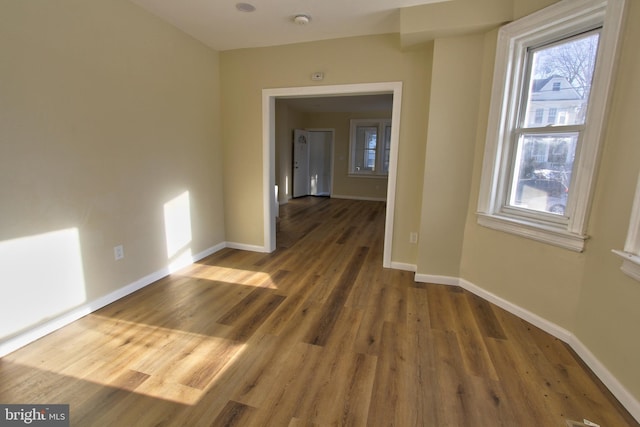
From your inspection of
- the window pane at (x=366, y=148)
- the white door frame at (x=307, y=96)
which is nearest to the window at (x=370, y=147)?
the window pane at (x=366, y=148)

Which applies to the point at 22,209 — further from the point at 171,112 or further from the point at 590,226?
the point at 590,226

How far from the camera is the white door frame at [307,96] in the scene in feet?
9.93

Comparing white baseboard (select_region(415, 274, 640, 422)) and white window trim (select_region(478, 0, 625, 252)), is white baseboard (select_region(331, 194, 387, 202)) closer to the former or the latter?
white baseboard (select_region(415, 274, 640, 422))

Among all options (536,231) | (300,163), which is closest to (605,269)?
(536,231)

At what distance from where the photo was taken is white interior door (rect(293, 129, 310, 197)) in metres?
8.23

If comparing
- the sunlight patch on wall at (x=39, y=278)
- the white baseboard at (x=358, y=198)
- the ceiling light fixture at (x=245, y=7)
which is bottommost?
the white baseboard at (x=358, y=198)

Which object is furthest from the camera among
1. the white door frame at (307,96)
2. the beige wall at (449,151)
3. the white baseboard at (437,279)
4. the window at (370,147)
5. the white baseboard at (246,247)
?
the window at (370,147)

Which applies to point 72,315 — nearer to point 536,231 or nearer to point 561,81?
point 536,231

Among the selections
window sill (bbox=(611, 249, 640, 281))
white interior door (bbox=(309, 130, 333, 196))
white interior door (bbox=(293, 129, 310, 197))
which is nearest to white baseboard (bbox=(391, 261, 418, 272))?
window sill (bbox=(611, 249, 640, 281))

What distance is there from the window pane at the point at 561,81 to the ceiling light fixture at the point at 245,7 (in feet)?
7.49

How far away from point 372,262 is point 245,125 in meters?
2.27

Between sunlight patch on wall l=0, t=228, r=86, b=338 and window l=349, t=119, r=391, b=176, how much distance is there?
7.16 m

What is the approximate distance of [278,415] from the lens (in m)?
1.41

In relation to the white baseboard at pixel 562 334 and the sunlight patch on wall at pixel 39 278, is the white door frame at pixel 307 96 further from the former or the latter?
the sunlight patch on wall at pixel 39 278
